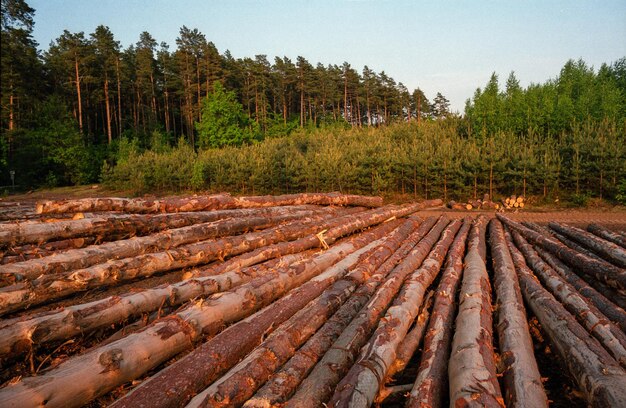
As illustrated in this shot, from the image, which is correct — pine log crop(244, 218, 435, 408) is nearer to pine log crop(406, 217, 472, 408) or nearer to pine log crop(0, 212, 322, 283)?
pine log crop(406, 217, 472, 408)

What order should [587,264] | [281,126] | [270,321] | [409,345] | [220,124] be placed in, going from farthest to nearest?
1. [281,126]
2. [220,124]
3. [587,264]
4. [270,321]
5. [409,345]

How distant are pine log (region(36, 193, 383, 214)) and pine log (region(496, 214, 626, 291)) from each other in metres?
6.52

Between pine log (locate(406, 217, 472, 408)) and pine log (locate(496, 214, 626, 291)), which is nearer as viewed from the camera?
pine log (locate(406, 217, 472, 408))

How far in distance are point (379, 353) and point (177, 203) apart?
6.12m

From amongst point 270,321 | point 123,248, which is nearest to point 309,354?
point 270,321

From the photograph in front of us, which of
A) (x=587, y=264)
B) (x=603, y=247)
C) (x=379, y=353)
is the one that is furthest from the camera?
(x=603, y=247)

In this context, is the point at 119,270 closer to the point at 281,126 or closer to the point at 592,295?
the point at 592,295

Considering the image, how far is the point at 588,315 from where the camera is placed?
3.89 meters

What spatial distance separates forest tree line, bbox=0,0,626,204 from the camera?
19.5 m

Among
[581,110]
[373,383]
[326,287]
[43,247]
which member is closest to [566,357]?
[373,383]

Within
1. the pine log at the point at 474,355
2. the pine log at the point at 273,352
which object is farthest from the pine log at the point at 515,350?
the pine log at the point at 273,352

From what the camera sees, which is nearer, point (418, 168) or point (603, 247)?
point (603, 247)

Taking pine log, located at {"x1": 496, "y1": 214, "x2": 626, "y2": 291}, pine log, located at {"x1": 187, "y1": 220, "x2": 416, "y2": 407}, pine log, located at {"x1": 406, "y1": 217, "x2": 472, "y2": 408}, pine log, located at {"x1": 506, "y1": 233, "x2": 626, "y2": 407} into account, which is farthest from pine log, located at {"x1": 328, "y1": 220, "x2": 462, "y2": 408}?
pine log, located at {"x1": 496, "y1": 214, "x2": 626, "y2": 291}

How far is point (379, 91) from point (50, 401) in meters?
58.6
